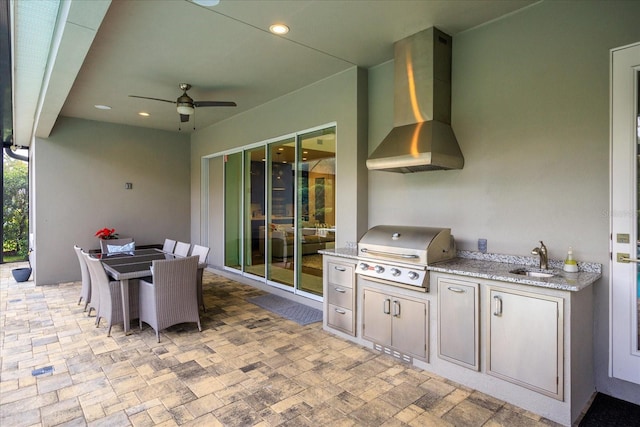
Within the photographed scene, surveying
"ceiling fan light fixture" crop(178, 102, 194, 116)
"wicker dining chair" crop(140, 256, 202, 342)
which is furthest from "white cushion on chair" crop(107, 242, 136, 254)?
"ceiling fan light fixture" crop(178, 102, 194, 116)

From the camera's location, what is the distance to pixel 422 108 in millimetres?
3244

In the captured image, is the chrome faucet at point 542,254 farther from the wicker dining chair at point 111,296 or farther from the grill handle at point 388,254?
the wicker dining chair at point 111,296

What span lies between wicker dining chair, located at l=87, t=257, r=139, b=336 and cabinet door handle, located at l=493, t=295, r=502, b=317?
3514mm

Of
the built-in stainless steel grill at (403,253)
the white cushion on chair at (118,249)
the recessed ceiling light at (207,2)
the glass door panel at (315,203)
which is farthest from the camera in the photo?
the white cushion on chair at (118,249)

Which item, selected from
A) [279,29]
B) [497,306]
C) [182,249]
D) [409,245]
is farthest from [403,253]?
[182,249]

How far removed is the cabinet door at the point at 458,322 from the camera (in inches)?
103

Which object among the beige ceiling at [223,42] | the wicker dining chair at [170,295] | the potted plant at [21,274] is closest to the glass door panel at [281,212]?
the beige ceiling at [223,42]

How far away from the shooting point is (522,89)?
2920mm

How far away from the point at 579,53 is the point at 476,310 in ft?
6.79

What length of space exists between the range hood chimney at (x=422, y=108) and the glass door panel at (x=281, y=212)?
6.54 ft

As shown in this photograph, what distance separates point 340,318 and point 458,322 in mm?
1308

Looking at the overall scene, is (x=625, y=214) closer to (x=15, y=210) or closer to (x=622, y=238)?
(x=622, y=238)

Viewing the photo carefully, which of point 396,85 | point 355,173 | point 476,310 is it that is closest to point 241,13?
point 396,85

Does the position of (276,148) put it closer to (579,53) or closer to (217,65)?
(217,65)
